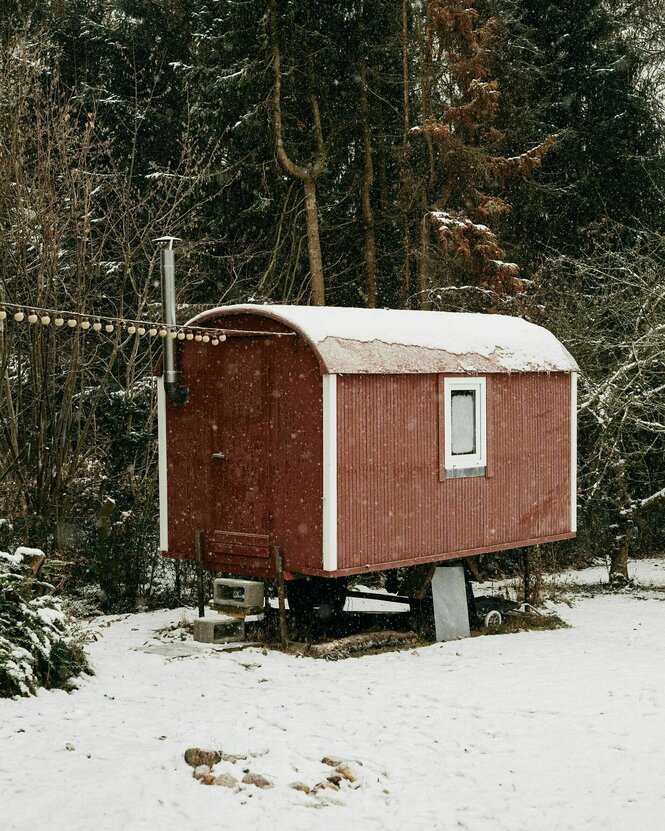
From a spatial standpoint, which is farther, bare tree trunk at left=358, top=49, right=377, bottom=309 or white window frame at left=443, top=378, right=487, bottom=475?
bare tree trunk at left=358, top=49, right=377, bottom=309

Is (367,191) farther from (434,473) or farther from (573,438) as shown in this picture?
(434,473)

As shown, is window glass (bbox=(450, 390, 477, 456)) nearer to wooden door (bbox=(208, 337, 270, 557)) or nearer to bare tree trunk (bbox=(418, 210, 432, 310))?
wooden door (bbox=(208, 337, 270, 557))

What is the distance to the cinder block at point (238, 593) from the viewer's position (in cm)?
1146

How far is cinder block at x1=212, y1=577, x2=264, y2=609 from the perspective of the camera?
11.5 m

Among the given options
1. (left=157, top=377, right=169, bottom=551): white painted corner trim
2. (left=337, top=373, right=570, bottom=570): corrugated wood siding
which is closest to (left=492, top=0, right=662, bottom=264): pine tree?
(left=337, top=373, right=570, bottom=570): corrugated wood siding

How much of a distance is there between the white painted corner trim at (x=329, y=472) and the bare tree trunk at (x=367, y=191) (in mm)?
11072

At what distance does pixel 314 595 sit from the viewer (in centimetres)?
1280

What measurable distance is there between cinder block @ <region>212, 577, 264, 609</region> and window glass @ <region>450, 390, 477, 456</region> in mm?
2737

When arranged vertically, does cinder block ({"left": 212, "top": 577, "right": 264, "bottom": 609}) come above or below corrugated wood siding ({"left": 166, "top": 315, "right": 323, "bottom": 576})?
below

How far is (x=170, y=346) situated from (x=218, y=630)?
3117mm

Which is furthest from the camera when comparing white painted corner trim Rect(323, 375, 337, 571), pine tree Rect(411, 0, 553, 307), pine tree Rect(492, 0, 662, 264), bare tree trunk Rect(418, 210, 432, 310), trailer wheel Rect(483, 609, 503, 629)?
pine tree Rect(492, 0, 662, 264)

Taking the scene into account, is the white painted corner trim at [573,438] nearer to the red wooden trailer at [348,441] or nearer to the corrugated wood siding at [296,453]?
the red wooden trailer at [348,441]

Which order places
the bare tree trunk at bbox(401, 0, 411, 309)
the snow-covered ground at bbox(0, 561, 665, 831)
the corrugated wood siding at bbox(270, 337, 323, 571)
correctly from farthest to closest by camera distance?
the bare tree trunk at bbox(401, 0, 411, 309) → the corrugated wood siding at bbox(270, 337, 323, 571) → the snow-covered ground at bbox(0, 561, 665, 831)

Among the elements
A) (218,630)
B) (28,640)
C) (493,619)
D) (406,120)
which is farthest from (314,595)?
(406,120)
